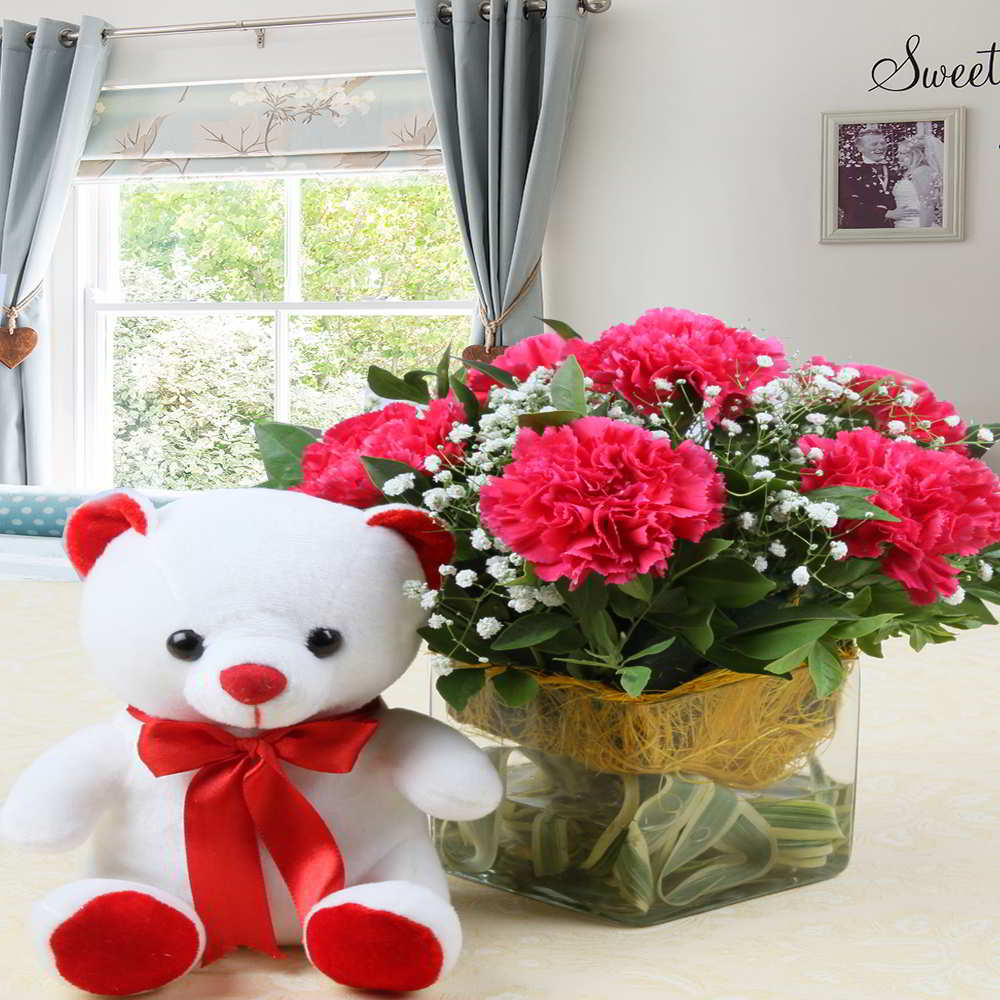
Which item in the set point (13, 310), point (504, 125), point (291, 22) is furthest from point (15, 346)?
point (504, 125)

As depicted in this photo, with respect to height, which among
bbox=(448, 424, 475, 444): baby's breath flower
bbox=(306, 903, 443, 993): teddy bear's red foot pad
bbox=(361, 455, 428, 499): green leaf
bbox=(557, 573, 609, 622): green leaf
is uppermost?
bbox=(448, 424, 475, 444): baby's breath flower

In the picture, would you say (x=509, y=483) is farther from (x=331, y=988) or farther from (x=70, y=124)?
(x=70, y=124)

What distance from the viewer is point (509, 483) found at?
0.55m

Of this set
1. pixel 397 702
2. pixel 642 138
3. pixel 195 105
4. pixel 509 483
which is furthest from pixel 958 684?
pixel 195 105

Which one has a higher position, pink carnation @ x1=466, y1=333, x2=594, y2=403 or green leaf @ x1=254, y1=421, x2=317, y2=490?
pink carnation @ x1=466, y1=333, x2=594, y2=403

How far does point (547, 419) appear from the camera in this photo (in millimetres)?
563

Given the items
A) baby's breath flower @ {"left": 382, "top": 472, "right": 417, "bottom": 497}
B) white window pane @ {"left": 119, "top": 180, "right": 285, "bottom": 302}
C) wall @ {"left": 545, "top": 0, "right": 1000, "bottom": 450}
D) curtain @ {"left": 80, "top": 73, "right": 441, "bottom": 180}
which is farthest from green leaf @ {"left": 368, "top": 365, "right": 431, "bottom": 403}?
white window pane @ {"left": 119, "top": 180, "right": 285, "bottom": 302}

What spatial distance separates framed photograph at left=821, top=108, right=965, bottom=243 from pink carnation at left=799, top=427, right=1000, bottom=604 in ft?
10.7

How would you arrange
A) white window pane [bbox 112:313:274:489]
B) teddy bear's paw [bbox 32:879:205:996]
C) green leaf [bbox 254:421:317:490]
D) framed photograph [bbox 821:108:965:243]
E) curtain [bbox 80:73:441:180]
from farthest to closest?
white window pane [bbox 112:313:274:489]
curtain [bbox 80:73:441:180]
framed photograph [bbox 821:108:965:243]
green leaf [bbox 254:421:317:490]
teddy bear's paw [bbox 32:879:205:996]

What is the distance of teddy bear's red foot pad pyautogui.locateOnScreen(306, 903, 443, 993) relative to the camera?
52 cm

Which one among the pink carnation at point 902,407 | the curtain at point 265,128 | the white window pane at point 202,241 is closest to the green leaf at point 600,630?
the pink carnation at point 902,407

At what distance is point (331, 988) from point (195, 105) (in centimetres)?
397

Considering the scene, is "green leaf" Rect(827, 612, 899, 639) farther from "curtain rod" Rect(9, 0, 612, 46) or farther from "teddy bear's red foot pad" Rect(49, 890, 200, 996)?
"curtain rod" Rect(9, 0, 612, 46)

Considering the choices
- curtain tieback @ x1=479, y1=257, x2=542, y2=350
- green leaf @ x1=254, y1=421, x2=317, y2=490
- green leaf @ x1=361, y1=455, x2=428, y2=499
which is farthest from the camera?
curtain tieback @ x1=479, y1=257, x2=542, y2=350
